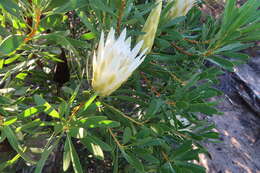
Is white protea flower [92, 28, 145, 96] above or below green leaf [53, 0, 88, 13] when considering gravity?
below

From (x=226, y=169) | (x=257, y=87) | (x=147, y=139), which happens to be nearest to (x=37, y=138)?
(x=147, y=139)

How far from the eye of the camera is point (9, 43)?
0.57 m

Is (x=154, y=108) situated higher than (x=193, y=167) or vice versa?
(x=154, y=108)

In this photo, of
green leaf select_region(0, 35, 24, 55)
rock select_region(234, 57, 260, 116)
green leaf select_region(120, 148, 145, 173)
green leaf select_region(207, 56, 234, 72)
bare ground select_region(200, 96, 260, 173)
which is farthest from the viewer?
rock select_region(234, 57, 260, 116)

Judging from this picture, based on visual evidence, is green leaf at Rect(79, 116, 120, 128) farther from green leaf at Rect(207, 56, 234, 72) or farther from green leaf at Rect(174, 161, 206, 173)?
green leaf at Rect(207, 56, 234, 72)

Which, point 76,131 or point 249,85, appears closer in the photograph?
point 76,131

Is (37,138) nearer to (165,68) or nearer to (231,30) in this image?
(165,68)

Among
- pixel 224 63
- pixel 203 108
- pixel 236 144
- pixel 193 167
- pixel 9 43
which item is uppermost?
pixel 9 43

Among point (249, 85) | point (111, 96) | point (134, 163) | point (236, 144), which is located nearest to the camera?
point (134, 163)

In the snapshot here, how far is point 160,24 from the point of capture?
85 cm

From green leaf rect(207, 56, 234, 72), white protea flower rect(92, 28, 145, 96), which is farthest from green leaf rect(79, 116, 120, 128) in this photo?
green leaf rect(207, 56, 234, 72)

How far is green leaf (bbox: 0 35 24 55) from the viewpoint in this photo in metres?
0.56

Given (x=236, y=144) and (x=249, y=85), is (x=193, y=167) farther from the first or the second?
(x=249, y=85)

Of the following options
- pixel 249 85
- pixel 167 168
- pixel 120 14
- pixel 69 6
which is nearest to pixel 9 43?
pixel 69 6
